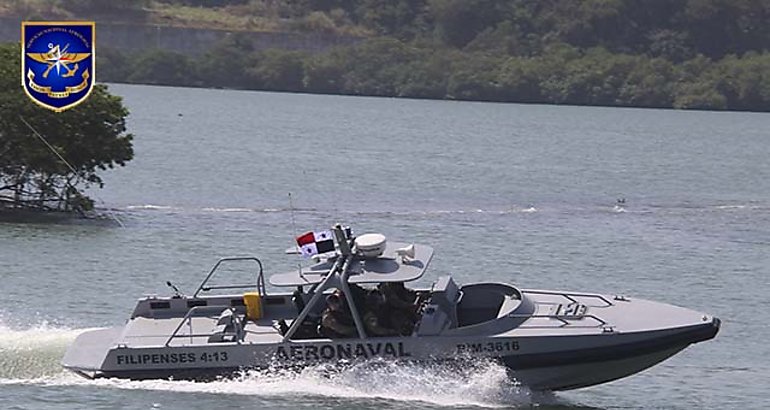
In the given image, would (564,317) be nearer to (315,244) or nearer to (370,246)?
(370,246)

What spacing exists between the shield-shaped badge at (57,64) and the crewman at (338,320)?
→ 55.5ft

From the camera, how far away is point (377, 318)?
74.3ft

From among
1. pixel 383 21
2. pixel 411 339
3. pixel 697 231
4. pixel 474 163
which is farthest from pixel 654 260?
pixel 383 21

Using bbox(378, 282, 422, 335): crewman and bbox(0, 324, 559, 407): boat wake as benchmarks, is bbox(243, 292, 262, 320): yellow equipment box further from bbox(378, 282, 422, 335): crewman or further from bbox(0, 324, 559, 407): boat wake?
bbox(378, 282, 422, 335): crewman

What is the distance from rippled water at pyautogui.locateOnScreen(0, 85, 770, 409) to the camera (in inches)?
902

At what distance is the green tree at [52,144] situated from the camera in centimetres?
4253

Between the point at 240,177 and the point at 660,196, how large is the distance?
47.4 feet

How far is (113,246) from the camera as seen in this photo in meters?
39.9

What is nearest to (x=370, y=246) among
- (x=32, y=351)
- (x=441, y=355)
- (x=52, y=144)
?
(x=441, y=355)

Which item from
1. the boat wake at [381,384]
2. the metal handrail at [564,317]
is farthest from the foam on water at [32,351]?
the metal handrail at [564,317]

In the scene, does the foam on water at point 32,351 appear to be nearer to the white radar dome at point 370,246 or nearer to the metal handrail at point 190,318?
the metal handrail at point 190,318

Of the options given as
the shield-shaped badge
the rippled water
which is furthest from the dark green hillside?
the shield-shaped badge

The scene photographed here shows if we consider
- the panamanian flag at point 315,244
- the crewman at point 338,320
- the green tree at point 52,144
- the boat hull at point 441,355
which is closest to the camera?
the boat hull at point 441,355

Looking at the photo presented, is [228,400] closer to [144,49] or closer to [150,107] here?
[150,107]
